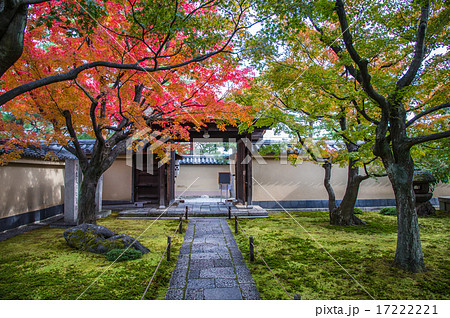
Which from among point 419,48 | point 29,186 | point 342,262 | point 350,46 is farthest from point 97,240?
point 419,48

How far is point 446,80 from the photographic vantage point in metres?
5.03

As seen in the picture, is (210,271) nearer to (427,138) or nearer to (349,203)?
(427,138)

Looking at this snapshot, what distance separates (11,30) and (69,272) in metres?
3.84

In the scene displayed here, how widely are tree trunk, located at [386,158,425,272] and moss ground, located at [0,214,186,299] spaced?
4.26 metres

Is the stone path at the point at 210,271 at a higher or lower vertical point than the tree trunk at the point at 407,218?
lower

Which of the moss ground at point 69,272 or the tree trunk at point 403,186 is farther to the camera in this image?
the tree trunk at point 403,186

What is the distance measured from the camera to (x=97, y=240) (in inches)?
235

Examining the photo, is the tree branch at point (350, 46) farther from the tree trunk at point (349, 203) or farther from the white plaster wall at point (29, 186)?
the white plaster wall at point (29, 186)

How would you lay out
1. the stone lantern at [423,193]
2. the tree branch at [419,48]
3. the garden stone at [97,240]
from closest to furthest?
1. the tree branch at [419,48]
2. the garden stone at [97,240]
3. the stone lantern at [423,193]

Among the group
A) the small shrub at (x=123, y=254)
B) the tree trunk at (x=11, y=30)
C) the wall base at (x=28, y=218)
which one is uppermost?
the tree trunk at (x=11, y=30)

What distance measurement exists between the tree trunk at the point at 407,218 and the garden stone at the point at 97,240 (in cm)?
514

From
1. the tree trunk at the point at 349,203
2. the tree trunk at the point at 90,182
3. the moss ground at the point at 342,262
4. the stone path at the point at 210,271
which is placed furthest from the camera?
the tree trunk at the point at 349,203

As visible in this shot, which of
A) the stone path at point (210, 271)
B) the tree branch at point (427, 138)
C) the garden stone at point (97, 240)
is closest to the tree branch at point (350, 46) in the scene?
the tree branch at point (427, 138)

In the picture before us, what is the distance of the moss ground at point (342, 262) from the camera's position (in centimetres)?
393
